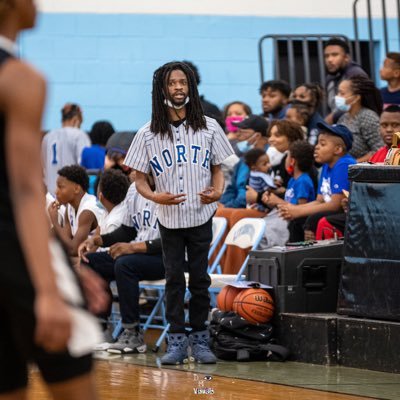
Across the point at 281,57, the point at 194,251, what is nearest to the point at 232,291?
the point at 194,251

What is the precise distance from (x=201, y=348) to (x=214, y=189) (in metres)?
1.11

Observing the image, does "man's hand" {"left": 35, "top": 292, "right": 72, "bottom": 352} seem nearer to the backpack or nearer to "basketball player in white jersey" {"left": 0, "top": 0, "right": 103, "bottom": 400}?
"basketball player in white jersey" {"left": 0, "top": 0, "right": 103, "bottom": 400}

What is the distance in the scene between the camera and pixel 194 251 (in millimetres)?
8016

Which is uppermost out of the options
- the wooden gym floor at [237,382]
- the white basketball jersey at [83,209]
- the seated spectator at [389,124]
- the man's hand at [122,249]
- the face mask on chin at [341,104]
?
the face mask on chin at [341,104]

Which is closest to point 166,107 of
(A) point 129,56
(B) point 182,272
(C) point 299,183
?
(B) point 182,272

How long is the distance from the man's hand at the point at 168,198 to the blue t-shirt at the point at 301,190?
88.1 inches

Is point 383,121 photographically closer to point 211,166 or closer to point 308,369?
point 211,166

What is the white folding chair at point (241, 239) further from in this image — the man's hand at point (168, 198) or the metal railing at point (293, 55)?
the metal railing at point (293, 55)

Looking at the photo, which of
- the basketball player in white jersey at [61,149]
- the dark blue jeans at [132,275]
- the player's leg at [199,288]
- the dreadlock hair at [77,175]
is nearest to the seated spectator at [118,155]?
the dreadlock hair at [77,175]

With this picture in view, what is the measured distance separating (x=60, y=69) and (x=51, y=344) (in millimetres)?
11415

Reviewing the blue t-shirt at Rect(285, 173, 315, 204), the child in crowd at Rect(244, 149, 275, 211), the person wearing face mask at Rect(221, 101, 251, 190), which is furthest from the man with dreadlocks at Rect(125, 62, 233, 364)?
the person wearing face mask at Rect(221, 101, 251, 190)

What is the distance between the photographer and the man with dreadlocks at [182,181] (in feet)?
26.1

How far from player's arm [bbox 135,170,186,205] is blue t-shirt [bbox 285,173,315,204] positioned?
2.13m

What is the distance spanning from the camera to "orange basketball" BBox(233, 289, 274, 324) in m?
8.17
